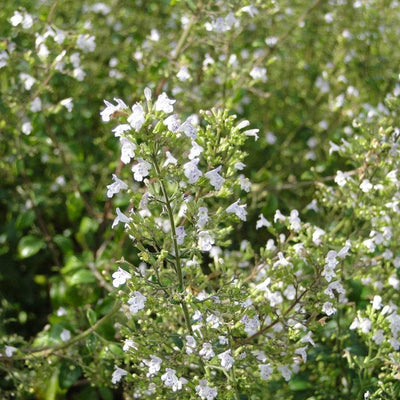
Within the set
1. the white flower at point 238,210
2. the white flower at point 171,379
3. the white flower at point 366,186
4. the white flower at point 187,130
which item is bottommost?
the white flower at point 171,379

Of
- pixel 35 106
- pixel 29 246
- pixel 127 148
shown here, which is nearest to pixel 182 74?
pixel 35 106

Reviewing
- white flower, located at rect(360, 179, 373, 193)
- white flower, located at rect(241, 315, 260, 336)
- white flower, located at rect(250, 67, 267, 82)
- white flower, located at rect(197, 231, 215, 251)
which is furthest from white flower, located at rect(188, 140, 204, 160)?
white flower, located at rect(250, 67, 267, 82)

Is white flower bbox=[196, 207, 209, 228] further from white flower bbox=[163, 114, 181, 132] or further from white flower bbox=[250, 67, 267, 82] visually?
white flower bbox=[250, 67, 267, 82]

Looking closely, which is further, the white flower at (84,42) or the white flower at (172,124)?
the white flower at (84,42)

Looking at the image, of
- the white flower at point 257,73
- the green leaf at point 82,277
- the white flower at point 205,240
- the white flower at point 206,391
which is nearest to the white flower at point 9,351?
the green leaf at point 82,277

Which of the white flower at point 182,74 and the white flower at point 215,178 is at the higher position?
the white flower at point 182,74

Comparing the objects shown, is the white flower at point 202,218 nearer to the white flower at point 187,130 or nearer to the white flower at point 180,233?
the white flower at point 180,233

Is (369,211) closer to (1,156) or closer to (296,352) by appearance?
(296,352)
